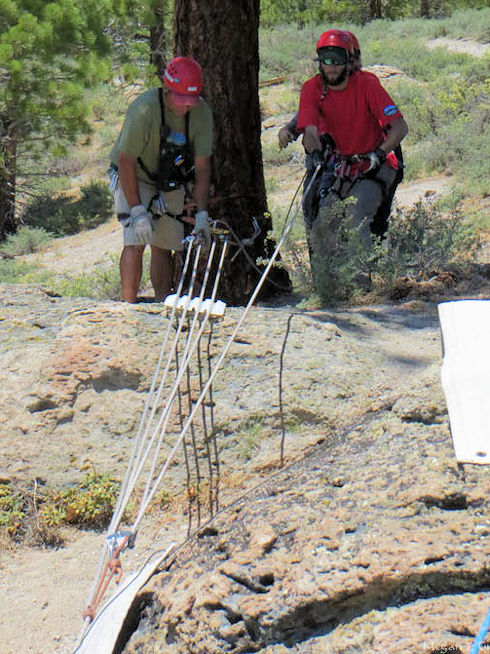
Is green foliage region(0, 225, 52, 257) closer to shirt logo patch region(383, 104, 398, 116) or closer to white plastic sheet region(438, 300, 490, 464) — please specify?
shirt logo patch region(383, 104, 398, 116)

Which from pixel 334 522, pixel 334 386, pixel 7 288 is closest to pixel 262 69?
pixel 7 288

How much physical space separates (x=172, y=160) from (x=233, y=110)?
1.05 metres

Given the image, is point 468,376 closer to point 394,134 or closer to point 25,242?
point 394,134

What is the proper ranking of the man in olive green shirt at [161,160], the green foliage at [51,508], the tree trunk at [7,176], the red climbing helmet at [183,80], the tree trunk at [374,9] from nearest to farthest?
the green foliage at [51,508] < the red climbing helmet at [183,80] < the man in olive green shirt at [161,160] < the tree trunk at [7,176] < the tree trunk at [374,9]

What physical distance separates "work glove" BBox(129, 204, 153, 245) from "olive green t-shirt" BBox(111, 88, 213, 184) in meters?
0.29

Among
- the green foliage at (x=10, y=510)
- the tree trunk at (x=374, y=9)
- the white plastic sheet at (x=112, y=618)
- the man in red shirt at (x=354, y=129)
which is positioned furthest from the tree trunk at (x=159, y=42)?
the tree trunk at (x=374, y=9)

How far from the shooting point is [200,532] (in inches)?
94.8

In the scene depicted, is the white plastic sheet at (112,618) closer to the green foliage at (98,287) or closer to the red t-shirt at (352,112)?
the red t-shirt at (352,112)

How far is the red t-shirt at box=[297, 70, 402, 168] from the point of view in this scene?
5.21 meters

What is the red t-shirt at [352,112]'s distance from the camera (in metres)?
5.21

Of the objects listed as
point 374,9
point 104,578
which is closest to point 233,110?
point 104,578

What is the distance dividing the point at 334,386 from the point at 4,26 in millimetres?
8958

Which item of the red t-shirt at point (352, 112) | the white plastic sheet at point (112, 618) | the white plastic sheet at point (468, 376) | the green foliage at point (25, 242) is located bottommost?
the green foliage at point (25, 242)

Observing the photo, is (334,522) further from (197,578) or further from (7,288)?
(7,288)
